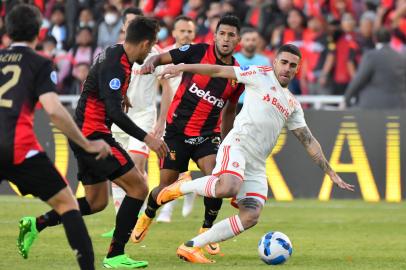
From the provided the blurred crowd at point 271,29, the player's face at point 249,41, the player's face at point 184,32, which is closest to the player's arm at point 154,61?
the player's face at point 184,32

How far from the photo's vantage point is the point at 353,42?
69.7 ft

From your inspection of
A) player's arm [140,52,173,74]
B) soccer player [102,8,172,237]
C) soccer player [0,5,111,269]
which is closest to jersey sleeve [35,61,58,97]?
soccer player [0,5,111,269]

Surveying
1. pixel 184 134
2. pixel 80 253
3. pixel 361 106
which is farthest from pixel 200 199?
pixel 80 253

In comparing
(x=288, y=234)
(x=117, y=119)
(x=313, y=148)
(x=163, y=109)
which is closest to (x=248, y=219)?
(x=313, y=148)

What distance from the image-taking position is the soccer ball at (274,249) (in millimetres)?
10453

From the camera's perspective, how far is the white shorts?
10477 millimetres

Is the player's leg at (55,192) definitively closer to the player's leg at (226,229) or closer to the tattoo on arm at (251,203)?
the player's leg at (226,229)

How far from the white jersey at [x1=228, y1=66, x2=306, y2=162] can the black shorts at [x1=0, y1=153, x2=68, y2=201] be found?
9.38ft

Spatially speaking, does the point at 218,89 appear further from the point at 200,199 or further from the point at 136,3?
the point at 136,3

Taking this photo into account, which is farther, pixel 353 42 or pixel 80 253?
pixel 353 42

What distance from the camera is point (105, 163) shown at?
9.92m

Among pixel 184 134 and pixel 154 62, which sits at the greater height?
pixel 154 62

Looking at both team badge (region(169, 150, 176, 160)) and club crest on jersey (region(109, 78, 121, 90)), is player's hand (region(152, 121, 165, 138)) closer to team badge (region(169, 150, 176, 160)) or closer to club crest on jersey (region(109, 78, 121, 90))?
team badge (region(169, 150, 176, 160))

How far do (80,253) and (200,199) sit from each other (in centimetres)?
1022
